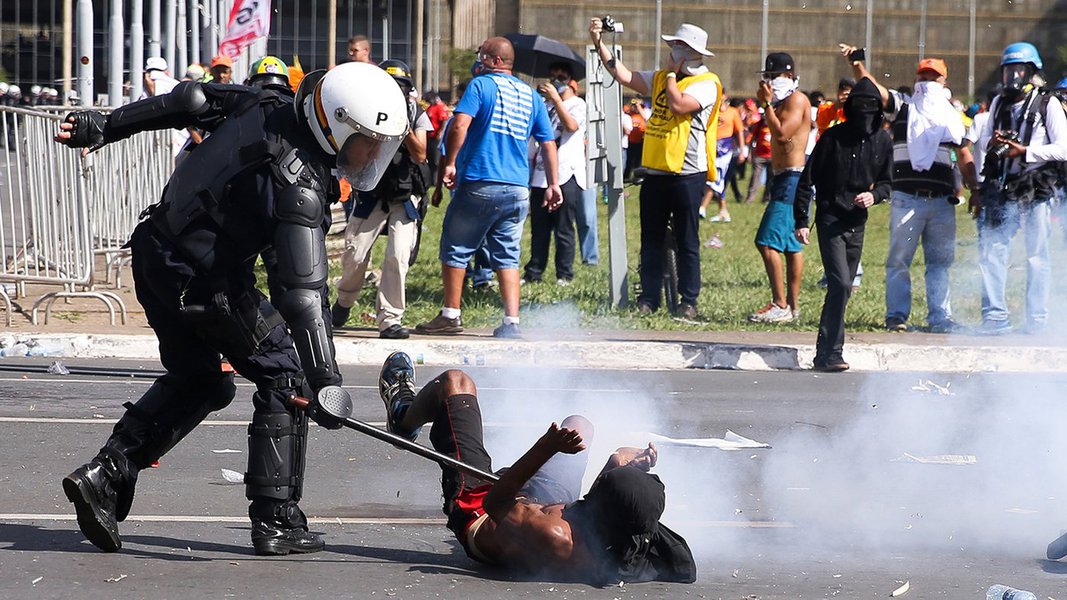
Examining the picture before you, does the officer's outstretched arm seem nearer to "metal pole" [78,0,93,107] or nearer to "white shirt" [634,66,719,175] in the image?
"white shirt" [634,66,719,175]

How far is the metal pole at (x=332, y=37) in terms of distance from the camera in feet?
132

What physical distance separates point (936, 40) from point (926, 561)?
42976 millimetres

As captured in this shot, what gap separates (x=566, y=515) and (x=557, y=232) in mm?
8402

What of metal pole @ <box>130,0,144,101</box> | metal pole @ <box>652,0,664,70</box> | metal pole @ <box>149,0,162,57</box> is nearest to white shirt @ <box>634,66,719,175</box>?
metal pole @ <box>130,0,144,101</box>

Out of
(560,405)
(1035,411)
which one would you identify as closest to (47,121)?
(560,405)

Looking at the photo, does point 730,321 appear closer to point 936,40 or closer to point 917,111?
point 917,111

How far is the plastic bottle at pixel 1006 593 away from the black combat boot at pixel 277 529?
2.27 meters

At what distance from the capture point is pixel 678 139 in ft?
35.3

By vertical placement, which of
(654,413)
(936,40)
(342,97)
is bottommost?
(654,413)

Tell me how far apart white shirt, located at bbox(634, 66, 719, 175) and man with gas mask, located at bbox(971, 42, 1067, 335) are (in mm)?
2066

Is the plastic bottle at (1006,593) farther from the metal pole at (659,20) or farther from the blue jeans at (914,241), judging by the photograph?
the metal pole at (659,20)

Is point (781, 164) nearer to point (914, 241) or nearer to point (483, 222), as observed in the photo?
point (914, 241)

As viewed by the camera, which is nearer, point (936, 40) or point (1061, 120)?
point (1061, 120)

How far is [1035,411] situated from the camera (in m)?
8.00
